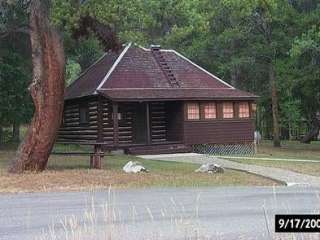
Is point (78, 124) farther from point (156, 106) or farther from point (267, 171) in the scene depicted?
point (267, 171)

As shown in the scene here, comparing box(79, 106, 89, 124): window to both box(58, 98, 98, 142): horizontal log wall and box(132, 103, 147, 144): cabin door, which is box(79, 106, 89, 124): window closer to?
box(58, 98, 98, 142): horizontal log wall

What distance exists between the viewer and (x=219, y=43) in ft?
147

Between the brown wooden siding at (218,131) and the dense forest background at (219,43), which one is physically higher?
the dense forest background at (219,43)

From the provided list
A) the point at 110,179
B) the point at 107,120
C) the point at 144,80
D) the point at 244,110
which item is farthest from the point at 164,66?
the point at 110,179

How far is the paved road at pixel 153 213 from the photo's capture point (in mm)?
9141

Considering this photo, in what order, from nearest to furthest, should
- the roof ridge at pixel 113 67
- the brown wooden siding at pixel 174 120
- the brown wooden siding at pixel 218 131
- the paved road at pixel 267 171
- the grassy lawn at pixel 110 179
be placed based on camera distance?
the grassy lawn at pixel 110 179, the paved road at pixel 267 171, the roof ridge at pixel 113 67, the brown wooden siding at pixel 218 131, the brown wooden siding at pixel 174 120

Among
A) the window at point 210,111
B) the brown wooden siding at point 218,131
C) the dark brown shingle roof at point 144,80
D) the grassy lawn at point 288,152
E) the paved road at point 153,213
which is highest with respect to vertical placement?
the dark brown shingle roof at point 144,80

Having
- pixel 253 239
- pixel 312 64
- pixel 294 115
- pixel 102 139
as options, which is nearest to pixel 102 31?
pixel 102 139

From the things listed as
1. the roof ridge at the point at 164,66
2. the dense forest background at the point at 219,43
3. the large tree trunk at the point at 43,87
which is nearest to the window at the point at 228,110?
the roof ridge at the point at 164,66

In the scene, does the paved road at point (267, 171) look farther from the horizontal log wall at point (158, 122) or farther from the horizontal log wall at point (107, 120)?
the horizontal log wall at point (158, 122)

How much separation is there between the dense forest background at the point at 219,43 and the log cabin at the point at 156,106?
234 centimetres

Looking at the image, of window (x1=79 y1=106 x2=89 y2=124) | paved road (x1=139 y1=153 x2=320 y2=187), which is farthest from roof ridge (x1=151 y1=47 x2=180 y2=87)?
paved road (x1=139 y1=153 x2=320 y2=187)

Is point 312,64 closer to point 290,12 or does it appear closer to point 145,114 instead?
point 290,12

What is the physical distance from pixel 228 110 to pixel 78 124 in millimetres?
9219
